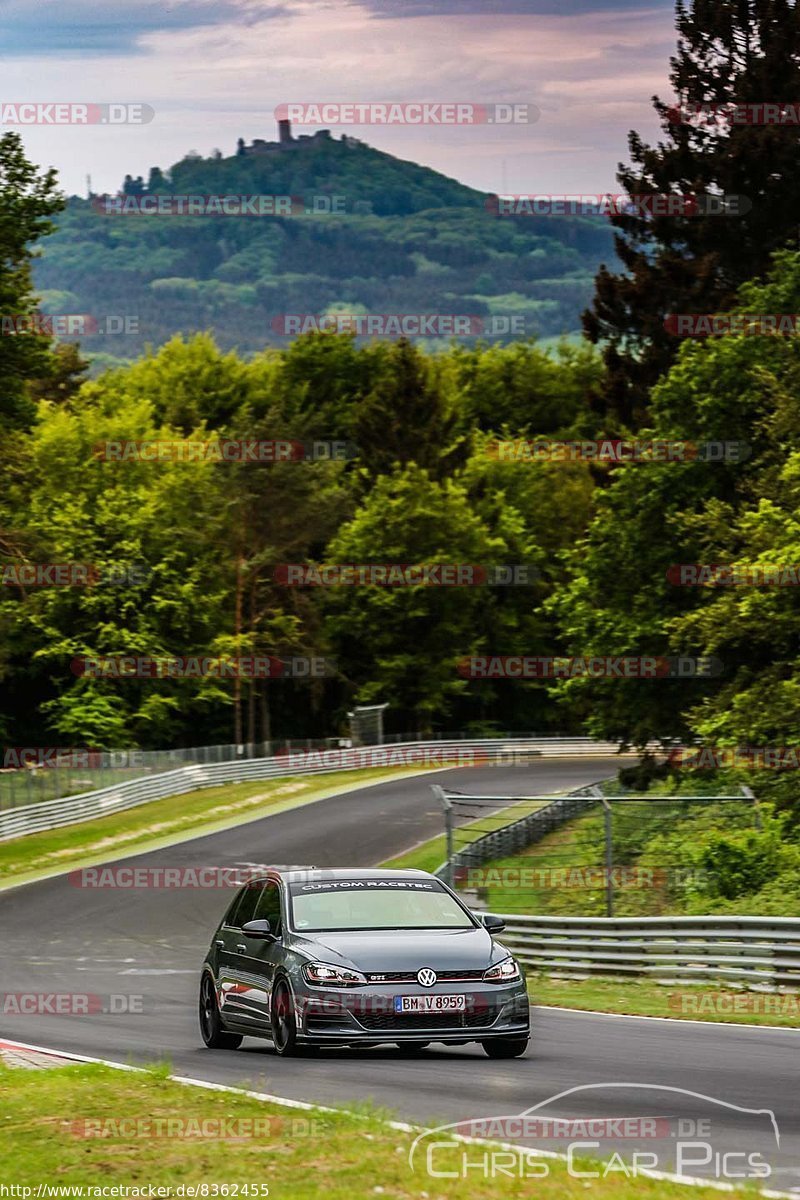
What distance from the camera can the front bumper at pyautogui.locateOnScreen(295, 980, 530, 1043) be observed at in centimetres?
1313

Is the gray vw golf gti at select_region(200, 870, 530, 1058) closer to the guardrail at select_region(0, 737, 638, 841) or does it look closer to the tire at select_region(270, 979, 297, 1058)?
the tire at select_region(270, 979, 297, 1058)

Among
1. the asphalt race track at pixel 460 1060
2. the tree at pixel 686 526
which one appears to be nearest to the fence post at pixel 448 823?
the asphalt race track at pixel 460 1060

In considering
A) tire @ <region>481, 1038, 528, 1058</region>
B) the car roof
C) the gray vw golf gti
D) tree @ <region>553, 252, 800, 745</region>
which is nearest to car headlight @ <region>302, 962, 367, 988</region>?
the gray vw golf gti

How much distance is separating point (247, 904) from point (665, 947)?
25.7ft

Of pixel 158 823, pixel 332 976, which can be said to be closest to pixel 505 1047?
pixel 332 976

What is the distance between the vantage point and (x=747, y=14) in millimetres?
51625

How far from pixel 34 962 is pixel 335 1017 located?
653 inches

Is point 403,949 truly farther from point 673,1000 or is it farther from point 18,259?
point 18,259

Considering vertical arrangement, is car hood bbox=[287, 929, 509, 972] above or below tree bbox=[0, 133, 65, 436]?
below

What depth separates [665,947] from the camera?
21.9 m

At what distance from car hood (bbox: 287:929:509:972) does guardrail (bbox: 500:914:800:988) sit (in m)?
6.65

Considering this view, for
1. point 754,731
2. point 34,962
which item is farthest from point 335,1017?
point 754,731

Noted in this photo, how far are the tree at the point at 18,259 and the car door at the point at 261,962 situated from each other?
32039mm

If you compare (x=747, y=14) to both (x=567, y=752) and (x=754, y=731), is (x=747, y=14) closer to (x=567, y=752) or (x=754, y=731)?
(x=754, y=731)
